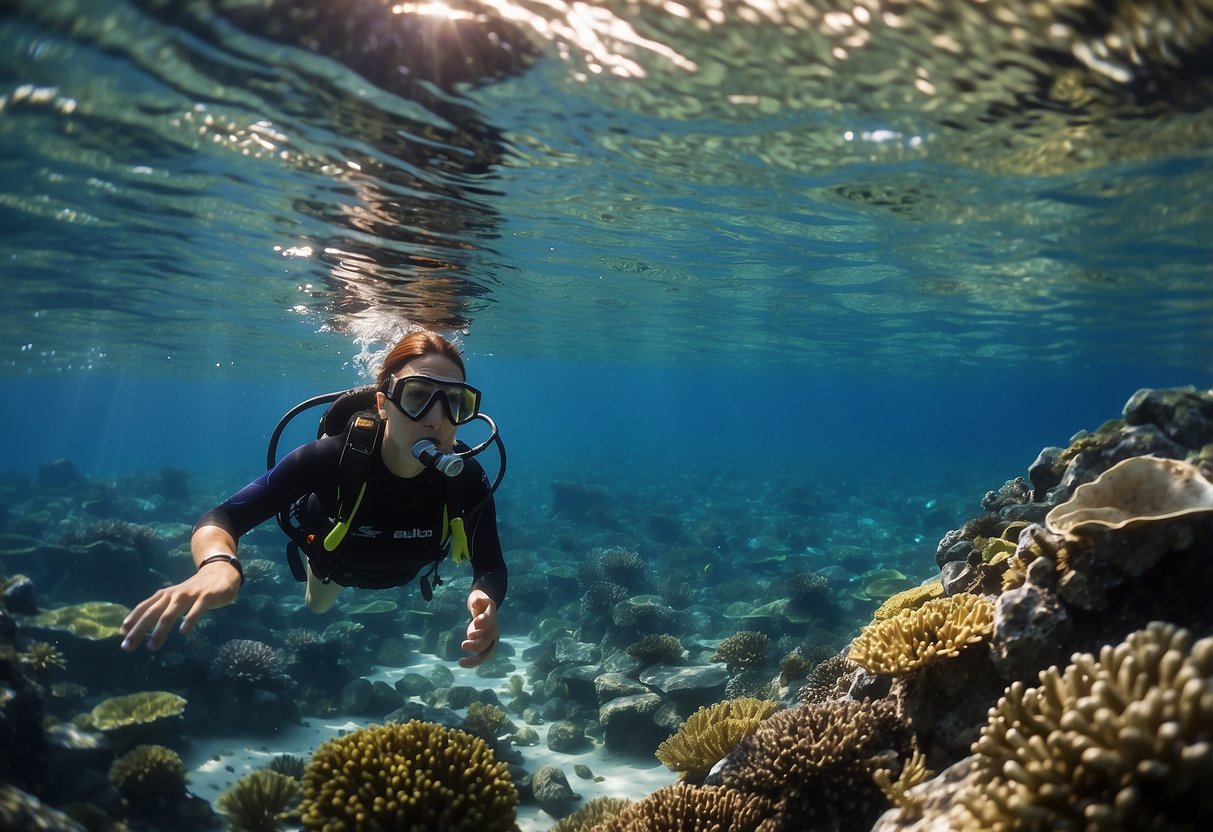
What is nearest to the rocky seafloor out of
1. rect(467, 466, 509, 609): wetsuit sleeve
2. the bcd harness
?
rect(467, 466, 509, 609): wetsuit sleeve

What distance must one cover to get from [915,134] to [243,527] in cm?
1027

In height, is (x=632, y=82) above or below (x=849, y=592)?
above

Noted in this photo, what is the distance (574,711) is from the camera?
37.5ft

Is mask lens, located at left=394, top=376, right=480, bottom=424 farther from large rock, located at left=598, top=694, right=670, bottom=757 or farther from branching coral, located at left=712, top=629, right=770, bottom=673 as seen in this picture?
branching coral, located at left=712, top=629, right=770, bottom=673

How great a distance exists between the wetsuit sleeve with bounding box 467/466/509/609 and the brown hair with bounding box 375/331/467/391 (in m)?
1.16

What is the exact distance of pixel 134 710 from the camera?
885 cm

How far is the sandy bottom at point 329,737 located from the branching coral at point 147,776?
898 mm

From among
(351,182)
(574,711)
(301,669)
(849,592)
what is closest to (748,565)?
(849,592)

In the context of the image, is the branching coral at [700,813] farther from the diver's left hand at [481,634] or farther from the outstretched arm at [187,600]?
the outstretched arm at [187,600]

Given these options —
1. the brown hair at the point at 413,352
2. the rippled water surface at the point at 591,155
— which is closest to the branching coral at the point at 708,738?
the brown hair at the point at 413,352

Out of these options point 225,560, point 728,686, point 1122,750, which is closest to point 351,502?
point 225,560

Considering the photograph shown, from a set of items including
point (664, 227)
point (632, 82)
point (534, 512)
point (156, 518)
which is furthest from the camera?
point (534, 512)

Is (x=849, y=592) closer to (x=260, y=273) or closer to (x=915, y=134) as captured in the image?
(x=915, y=134)

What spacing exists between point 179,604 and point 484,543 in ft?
9.38
